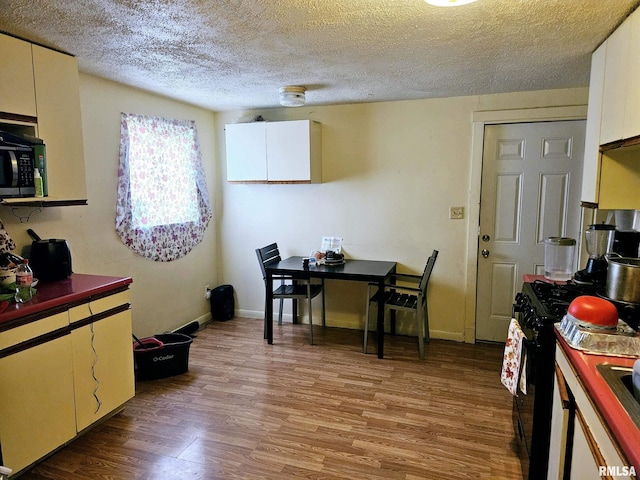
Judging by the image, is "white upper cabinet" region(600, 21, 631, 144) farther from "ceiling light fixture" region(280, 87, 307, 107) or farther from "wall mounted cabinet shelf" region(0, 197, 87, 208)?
"wall mounted cabinet shelf" region(0, 197, 87, 208)

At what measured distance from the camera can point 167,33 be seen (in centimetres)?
212

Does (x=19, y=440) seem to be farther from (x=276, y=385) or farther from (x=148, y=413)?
(x=276, y=385)

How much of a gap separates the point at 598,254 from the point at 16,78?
3.35 metres

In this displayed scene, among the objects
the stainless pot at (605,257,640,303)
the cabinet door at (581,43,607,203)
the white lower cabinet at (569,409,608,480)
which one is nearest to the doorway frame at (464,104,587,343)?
the cabinet door at (581,43,607,203)

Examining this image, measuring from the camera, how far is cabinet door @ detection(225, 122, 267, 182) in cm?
410

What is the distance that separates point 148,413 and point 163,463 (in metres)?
0.56

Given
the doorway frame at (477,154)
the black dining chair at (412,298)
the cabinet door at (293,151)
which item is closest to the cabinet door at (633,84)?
the doorway frame at (477,154)

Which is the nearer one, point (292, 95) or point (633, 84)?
point (633, 84)

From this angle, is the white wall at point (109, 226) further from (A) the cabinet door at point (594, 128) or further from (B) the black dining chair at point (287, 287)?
(A) the cabinet door at point (594, 128)

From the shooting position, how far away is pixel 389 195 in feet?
13.3

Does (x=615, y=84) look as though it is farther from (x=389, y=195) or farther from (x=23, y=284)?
(x=23, y=284)

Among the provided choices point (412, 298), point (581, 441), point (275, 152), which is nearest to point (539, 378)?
point (581, 441)

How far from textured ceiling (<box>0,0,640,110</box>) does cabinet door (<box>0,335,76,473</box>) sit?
1.62 meters

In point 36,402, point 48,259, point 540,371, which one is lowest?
point 36,402
